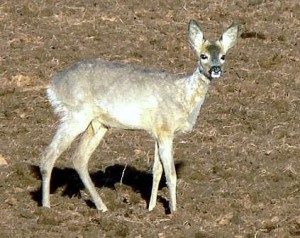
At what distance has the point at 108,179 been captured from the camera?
13.9 meters

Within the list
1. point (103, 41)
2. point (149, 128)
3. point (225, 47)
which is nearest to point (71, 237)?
point (149, 128)

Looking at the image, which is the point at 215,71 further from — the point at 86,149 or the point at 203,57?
the point at 86,149

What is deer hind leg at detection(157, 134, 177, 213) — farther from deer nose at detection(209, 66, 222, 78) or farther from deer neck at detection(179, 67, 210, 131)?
deer nose at detection(209, 66, 222, 78)

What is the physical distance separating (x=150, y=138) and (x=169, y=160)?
352cm

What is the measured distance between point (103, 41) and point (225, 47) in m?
8.78

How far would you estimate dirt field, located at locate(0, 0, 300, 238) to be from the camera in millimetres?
11664

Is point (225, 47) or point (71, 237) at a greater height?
point (225, 47)

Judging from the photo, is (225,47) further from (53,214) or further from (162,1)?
(162,1)

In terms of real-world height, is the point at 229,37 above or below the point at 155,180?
above

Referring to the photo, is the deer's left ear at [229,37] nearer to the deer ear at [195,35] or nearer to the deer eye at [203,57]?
the deer ear at [195,35]

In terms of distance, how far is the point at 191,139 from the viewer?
15727 millimetres

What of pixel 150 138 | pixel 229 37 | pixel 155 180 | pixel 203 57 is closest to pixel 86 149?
pixel 155 180

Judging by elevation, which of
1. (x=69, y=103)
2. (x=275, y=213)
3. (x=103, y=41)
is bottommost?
(x=103, y=41)

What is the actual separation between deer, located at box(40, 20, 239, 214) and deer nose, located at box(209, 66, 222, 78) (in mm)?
14
